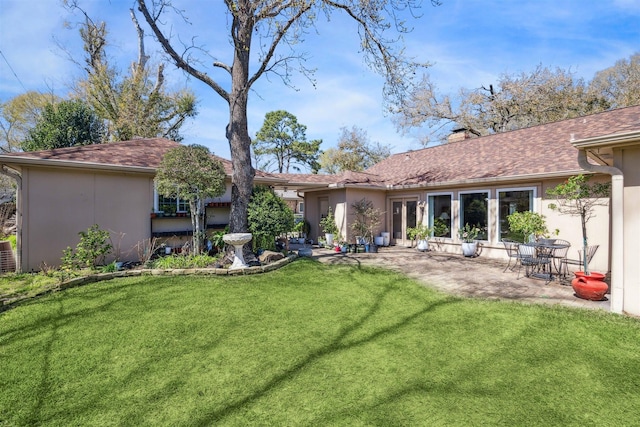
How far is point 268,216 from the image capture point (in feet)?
28.1

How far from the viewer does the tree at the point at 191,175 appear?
7.48m

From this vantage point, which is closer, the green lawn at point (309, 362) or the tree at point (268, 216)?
the green lawn at point (309, 362)

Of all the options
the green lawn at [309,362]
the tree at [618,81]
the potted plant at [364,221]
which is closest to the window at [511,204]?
the potted plant at [364,221]

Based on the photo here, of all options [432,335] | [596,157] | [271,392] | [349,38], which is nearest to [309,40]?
[349,38]

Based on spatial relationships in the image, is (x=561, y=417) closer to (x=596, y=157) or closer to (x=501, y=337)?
(x=501, y=337)

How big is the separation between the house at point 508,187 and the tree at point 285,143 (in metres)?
18.6

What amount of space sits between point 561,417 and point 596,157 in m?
5.25

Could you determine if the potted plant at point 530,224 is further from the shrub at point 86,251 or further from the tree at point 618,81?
the tree at point 618,81

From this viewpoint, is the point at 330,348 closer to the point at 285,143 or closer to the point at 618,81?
the point at 618,81

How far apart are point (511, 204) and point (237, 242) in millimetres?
8572

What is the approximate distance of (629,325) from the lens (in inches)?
171

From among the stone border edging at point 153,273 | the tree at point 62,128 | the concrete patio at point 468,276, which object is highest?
the tree at point 62,128

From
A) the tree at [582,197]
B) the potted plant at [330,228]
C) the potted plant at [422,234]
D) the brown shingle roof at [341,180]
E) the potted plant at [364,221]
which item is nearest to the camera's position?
the tree at [582,197]

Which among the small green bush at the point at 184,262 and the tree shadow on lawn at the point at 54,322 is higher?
the small green bush at the point at 184,262
